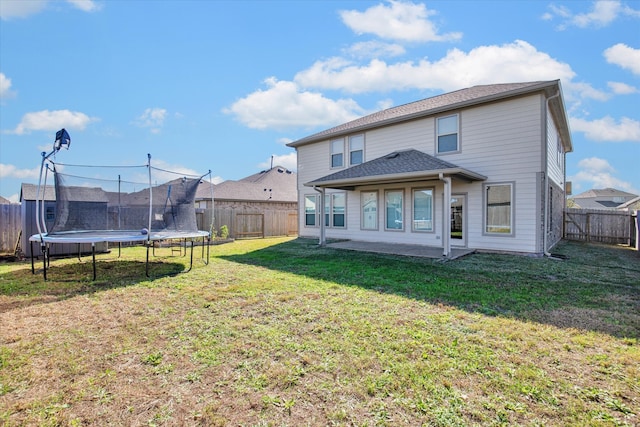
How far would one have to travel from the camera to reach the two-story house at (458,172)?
8461 millimetres

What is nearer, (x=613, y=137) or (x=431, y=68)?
(x=431, y=68)

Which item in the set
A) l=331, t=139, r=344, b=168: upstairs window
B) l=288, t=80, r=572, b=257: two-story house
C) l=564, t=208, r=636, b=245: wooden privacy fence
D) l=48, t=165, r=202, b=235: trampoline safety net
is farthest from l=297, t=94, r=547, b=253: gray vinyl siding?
l=564, t=208, r=636, b=245: wooden privacy fence

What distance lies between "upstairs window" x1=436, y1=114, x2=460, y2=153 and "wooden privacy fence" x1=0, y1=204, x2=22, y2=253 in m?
13.3

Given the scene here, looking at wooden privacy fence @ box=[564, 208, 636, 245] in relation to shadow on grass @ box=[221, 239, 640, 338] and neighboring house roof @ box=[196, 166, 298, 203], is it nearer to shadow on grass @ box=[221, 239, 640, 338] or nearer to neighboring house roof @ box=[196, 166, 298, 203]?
shadow on grass @ box=[221, 239, 640, 338]

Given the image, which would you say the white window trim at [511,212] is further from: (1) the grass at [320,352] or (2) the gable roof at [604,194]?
(2) the gable roof at [604,194]

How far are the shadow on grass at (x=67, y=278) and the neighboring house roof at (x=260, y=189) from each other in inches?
400

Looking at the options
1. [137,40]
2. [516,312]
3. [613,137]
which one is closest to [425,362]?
[516,312]

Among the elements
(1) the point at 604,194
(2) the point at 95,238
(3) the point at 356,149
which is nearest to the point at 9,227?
(2) the point at 95,238

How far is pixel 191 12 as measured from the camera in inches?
347

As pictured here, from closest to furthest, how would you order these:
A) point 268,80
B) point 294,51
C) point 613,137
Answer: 1. point 294,51
2. point 268,80
3. point 613,137

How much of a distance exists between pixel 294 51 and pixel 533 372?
12203mm

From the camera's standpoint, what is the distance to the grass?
2.06 meters

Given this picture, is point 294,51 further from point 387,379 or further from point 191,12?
point 387,379

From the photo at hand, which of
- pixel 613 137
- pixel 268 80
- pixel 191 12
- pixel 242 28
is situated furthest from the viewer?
pixel 613 137
